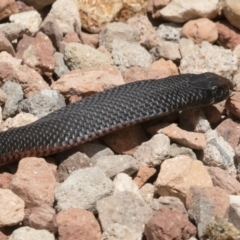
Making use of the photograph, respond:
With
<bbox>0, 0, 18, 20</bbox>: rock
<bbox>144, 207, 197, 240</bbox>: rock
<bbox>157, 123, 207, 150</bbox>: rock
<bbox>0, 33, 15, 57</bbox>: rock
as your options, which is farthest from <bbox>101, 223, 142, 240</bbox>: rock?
<bbox>0, 0, 18, 20</bbox>: rock

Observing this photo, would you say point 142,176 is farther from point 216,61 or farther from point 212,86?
point 216,61

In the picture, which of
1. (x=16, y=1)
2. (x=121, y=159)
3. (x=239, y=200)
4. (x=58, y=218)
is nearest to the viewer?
(x=58, y=218)

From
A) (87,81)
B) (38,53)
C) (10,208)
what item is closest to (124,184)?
(10,208)

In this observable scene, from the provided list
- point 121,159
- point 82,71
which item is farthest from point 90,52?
point 121,159

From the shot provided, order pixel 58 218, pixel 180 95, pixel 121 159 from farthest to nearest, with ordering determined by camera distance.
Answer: pixel 180 95, pixel 121 159, pixel 58 218

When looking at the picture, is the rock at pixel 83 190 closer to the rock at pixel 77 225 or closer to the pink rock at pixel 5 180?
the rock at pixel 77 225

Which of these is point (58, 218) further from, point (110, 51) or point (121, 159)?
point (110, 51)

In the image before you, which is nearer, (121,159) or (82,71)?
(121,159)
